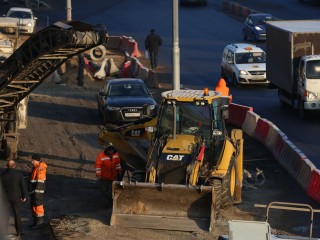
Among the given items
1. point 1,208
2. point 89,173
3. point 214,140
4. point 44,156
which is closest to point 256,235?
point 1,208

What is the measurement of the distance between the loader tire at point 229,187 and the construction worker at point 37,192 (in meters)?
3.41

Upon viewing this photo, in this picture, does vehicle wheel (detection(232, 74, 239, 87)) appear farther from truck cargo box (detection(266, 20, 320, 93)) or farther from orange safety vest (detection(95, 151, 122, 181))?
orange safety vest (detection(95, 151, 122, 181))

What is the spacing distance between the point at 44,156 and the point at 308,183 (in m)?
7.72

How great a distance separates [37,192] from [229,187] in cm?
366

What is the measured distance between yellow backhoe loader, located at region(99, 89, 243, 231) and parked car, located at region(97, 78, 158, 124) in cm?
961

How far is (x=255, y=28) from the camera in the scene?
5394 centimetres

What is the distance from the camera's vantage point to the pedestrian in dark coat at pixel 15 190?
16.5 meters

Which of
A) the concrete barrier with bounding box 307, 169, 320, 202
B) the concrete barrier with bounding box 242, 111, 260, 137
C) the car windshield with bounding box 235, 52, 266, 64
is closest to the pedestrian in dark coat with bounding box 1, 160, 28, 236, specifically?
the concrete barrier with bounding box 307, 169, 320, 202

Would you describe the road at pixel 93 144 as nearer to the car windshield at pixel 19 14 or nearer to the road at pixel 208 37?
the road at pixel 208 37

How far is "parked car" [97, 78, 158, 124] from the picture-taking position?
28.8 m

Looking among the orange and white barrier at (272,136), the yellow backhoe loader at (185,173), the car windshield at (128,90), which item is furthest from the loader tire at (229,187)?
the car windshield at (128,90)

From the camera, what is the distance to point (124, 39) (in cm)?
5194

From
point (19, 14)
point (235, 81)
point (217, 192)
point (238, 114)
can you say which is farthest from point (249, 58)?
point (217, 192)

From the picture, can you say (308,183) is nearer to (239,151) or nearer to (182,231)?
(239,151)
